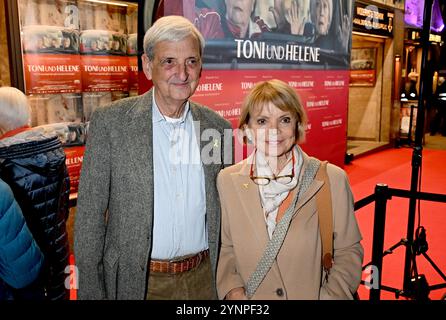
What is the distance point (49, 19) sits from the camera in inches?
166

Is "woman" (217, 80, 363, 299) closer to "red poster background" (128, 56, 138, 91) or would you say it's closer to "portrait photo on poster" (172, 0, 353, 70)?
"portrait photo on poster" (172, 0, 353, 70)

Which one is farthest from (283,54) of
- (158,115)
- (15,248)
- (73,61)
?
(15,248)

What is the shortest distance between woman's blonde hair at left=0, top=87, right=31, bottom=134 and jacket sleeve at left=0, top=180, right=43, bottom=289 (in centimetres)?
92

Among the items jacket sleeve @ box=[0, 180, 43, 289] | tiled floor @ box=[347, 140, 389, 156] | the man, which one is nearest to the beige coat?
the man

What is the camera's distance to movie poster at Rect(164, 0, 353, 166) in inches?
177

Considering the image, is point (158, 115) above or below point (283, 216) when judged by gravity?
above

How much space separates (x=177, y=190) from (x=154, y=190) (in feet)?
0.31

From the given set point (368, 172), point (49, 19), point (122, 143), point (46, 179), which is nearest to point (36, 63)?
point (49, 19)

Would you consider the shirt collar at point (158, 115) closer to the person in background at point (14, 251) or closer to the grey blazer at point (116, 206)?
the grey blazer at point (116, 206)

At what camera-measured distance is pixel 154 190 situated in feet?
6.23

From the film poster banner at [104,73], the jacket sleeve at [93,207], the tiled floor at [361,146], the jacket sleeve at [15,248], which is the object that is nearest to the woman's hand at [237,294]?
the jacket sleeve at [93,207]

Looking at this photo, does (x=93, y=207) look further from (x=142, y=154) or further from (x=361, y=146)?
(x=361, y=146)

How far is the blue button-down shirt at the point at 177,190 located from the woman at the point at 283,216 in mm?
159

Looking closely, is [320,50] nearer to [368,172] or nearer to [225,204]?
[368,172]
